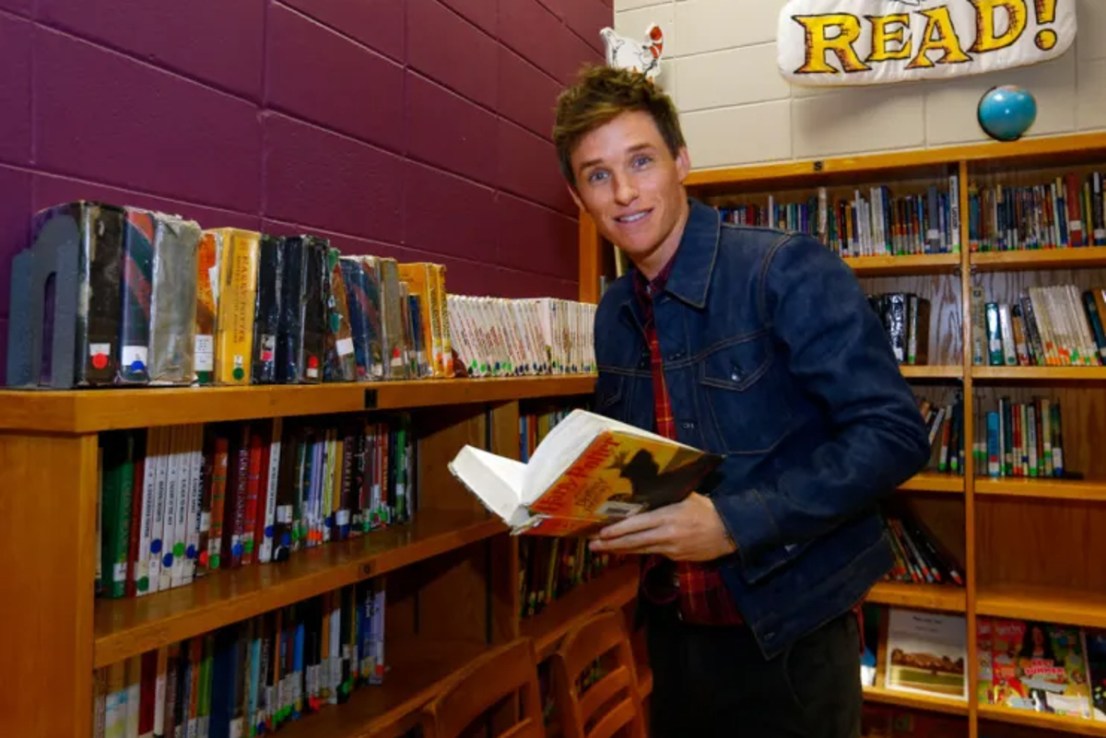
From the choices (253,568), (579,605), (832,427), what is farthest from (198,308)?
(579,605)

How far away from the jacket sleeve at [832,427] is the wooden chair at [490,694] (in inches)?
21.1

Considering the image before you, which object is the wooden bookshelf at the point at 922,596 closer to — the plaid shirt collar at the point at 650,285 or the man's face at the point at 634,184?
the plaid shirt collar at the point at 650,285

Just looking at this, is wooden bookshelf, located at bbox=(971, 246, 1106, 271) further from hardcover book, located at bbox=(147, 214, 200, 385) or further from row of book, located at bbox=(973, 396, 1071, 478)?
hardcover book, located at bbox=(147, 214, 200, 385)

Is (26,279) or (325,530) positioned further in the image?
(325,530)

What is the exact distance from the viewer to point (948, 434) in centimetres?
253

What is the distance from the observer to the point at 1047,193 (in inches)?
95.3

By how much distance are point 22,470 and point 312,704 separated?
0.69 m

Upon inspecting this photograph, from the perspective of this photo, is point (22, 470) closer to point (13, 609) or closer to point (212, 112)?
point (13, 609)

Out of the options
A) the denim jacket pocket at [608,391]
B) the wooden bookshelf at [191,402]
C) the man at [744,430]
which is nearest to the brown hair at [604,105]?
the man at [744,430]

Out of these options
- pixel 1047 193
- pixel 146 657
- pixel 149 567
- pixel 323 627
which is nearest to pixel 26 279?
pixel 149 567

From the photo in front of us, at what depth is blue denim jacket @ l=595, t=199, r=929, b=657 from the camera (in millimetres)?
A: 1050

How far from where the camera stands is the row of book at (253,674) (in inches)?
41.8

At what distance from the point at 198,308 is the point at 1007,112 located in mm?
2353

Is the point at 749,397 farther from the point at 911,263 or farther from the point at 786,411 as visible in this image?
the point at 911,263
